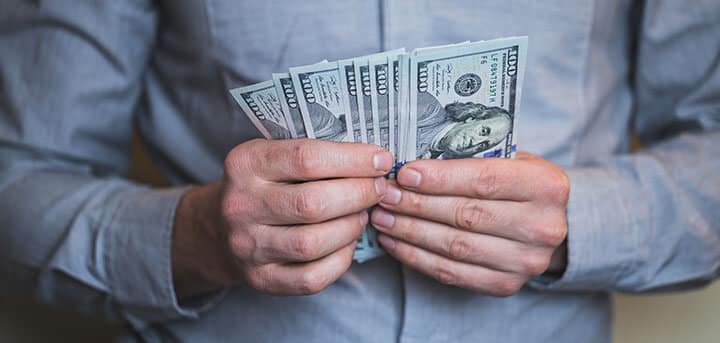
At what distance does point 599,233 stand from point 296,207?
442 millimetres

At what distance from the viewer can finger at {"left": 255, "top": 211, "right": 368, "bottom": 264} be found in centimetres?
74

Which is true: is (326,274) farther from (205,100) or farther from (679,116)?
(679,116)

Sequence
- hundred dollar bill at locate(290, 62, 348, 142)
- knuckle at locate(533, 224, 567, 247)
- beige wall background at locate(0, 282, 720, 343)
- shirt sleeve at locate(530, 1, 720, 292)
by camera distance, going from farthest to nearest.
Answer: beige wall background at locate(0, 282, 720, 343) → shirt sleeve at locate(530, 1, 720, 292) → knuckle at locate(533, 224, 567, 247) → hundred dollar bill at locate(290, 62, 348, 142)

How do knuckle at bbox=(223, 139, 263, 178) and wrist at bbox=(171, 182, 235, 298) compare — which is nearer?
knuckle at bbox=(223, 139, 263, 178)

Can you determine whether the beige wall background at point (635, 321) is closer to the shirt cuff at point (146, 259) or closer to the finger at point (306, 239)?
the shirt cuff at point (146, 259)

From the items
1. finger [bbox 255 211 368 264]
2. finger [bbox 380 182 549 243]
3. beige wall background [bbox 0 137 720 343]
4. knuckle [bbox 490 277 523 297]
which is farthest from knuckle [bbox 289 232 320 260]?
beige wall background [bbox 0 137 720 343]

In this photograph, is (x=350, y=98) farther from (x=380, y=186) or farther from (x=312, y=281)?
(x=312, y=281)

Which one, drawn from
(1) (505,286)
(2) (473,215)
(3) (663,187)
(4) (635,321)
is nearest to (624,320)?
(4) (635,321)

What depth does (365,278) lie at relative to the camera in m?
0.94

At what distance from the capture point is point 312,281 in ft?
2.53

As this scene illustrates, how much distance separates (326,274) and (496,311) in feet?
1.06

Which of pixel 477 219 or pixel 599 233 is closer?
pixel 477 219

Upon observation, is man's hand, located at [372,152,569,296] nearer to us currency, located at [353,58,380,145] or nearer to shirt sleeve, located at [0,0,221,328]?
us currency, located at [353,58,380,145]

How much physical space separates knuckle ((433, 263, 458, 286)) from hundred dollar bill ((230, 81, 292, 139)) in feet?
0.83
